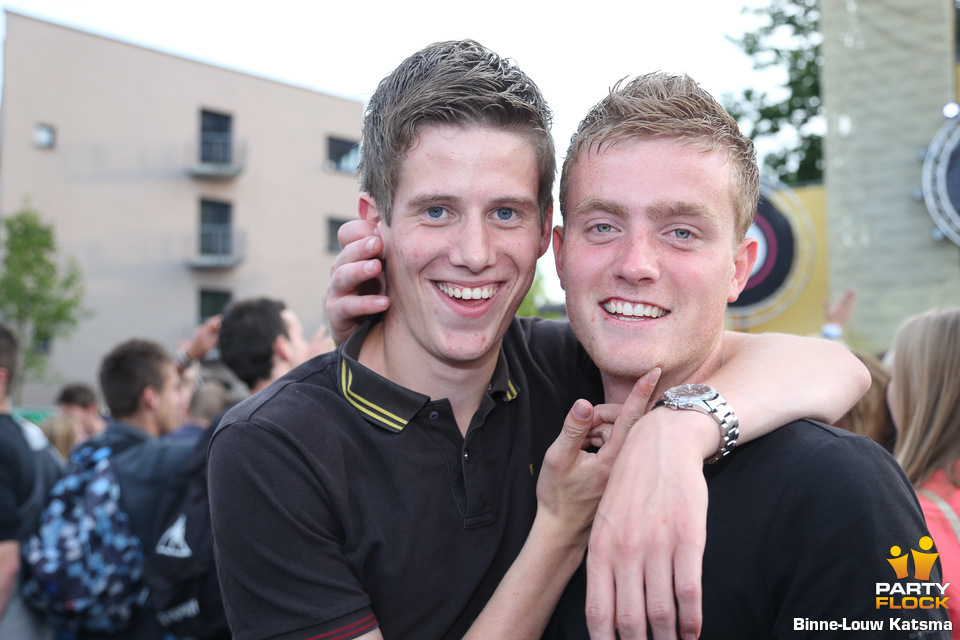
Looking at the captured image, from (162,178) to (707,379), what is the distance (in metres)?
26.0

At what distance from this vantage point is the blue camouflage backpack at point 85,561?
12.0 feet

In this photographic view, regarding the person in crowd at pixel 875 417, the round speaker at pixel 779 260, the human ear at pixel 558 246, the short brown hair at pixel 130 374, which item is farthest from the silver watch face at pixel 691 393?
the round speaker at pixel 779 260

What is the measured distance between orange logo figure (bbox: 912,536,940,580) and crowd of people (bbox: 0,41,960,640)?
0.03 m

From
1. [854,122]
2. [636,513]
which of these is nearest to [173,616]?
[636,513]

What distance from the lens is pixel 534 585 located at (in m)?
1.82

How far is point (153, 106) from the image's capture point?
24.6m

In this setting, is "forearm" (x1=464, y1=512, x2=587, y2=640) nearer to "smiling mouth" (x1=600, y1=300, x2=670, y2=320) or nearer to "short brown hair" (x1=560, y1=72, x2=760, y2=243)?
"smiling mouth" (x1=600, y1=300, x2=670, y2=320)

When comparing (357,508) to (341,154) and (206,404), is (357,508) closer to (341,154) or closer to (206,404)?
(206,404)

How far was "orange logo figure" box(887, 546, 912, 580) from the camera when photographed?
147cm

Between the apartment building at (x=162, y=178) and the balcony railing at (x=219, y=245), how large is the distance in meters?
0.05

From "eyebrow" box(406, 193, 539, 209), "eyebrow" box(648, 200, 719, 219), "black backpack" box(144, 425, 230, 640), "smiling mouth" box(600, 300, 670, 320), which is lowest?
"black backpack" box(144, 425, 230, 640)

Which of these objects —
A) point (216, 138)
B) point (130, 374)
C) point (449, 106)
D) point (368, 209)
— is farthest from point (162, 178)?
point (449, 106)

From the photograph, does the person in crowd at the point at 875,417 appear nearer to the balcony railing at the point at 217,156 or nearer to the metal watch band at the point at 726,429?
the metal watch band at the point at 726,429

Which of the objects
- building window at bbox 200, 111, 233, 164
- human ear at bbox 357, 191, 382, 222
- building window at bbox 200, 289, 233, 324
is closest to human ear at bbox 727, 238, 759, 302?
Answer: human ear at bbox 357, 191, 382, 222
